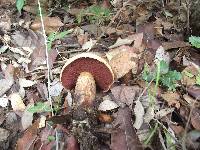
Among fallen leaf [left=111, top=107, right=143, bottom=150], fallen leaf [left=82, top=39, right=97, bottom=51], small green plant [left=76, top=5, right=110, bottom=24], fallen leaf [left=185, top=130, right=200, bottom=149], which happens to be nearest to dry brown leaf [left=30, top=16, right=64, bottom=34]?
small green plant [left=76, top=5, right=110, bottom=24]

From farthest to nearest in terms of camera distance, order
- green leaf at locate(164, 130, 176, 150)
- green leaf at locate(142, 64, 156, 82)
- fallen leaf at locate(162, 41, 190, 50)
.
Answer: fallen leaf at locate(162, 41, 190, 50), green leaf at locate(142, 64, 156, 82), green leaf at locate(164, 130, 176, 150)

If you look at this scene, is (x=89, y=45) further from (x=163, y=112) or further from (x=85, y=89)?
(x=163, y=112)

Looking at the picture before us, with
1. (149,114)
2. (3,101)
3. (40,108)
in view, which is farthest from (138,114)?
(3,101)

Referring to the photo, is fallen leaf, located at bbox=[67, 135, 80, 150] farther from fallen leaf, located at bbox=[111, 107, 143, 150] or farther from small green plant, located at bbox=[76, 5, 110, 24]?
small green plant, located at bbox=[76, 5, 110, 24]

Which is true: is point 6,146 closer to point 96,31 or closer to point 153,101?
point 153,101

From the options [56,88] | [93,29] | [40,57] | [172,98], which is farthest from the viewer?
[93,29]

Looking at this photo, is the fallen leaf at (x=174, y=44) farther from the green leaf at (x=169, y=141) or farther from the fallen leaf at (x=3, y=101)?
the fallen leaf at (x=3, y=101)

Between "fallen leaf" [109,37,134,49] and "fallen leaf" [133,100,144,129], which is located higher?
"fallen leaf" [109,37,134,49]
